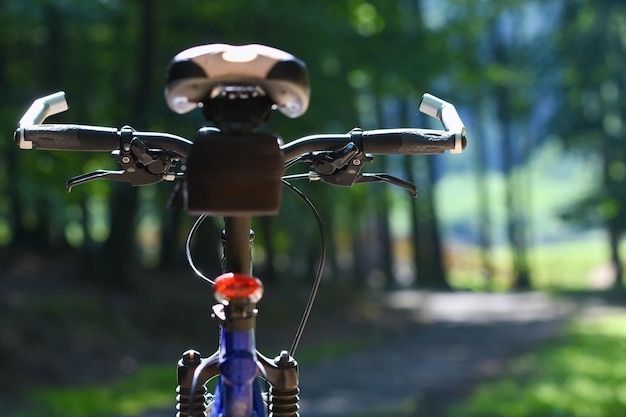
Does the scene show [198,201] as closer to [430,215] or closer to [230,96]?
[230,96]

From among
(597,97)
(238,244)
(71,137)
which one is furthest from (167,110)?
(597,97)

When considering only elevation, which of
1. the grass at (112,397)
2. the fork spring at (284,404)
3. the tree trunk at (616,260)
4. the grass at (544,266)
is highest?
the fork spring at (284,404)

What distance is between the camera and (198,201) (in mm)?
2008

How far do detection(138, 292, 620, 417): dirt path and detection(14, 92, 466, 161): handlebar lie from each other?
821 cm

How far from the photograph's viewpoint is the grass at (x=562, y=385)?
973 cm

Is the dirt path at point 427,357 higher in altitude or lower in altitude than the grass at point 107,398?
lower

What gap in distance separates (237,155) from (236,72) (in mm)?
169

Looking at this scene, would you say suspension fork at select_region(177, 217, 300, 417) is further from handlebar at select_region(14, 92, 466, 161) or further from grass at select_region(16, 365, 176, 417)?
grass at select_region(16, 365, 176, 417)

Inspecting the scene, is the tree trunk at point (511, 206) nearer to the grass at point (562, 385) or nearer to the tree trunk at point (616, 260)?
the tree trunk at point (616, 260)

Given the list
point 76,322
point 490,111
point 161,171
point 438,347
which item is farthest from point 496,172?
point 161,171

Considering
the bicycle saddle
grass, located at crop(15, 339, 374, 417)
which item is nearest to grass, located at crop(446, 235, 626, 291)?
grass, located at crop(15, 339, 374, 417)

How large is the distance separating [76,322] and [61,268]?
378cm

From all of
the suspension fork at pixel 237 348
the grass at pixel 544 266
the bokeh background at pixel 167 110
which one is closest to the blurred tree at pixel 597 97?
the bokeh background at pixel 167 110

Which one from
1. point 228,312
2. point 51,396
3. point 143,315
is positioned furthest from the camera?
point 143,315
